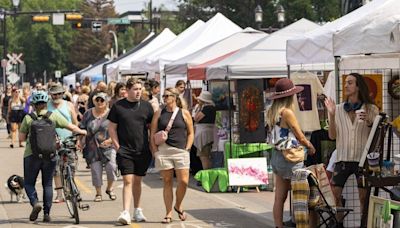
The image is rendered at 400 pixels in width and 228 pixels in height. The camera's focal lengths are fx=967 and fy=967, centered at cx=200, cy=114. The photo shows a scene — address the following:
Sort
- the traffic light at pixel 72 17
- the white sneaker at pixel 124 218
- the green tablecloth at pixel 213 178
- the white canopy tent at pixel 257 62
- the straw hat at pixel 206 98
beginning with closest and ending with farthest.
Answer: the white sneaker at pixel 124 218 < the green tablecloth at pixel 213 178 < the white canopy tent at pixel 257 62 < the straw hat at pixel 206 98 < the traffic light at pixel 72 17

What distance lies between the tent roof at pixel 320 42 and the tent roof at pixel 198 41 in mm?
12324

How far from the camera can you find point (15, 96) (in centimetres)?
2795

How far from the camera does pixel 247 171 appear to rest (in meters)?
15.5

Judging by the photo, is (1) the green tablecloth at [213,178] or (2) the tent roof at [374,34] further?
(1) the green tablecloth at [213,178]

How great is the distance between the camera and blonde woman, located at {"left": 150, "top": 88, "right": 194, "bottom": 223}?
1184 cm

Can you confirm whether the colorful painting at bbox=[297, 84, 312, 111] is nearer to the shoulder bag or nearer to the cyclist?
the shoulder bag

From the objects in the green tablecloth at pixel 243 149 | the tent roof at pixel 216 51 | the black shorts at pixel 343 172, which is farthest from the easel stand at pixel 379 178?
the tent roof at pixel 216 51

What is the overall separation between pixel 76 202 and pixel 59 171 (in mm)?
1069

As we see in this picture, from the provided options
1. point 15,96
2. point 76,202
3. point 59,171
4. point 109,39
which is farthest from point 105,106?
point 109,39

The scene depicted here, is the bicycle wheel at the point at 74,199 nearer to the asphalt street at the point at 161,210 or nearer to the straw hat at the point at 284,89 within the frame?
the asphalt street at the point at 161,210

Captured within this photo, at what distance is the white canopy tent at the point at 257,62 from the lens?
1647cm

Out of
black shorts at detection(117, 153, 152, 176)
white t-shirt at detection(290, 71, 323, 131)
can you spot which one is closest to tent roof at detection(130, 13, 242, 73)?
white t-shirt at detection(290, 71, 323, 131)

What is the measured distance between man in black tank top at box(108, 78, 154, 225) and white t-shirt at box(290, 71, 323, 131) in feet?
6.43

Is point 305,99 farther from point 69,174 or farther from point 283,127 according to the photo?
point 69,174
